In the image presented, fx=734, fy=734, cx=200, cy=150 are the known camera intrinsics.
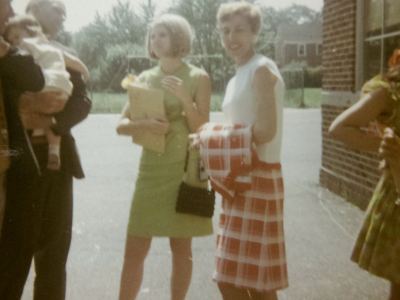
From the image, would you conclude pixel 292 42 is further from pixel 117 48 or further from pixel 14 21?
pixel 14 21

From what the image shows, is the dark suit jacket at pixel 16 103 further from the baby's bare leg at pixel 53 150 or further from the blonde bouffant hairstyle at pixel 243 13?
the blonde bouffant hairstyle at pixel 243 13

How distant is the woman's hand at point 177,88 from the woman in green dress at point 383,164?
1.10 meters

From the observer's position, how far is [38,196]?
3.37 metres

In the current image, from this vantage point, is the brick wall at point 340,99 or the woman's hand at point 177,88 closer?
the woman's hand at point 177,88

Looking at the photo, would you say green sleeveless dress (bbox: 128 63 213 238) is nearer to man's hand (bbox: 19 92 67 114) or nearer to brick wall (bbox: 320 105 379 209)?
man's hand (bbox: 19 92 67 114)

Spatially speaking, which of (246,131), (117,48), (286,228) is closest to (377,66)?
(286,228)

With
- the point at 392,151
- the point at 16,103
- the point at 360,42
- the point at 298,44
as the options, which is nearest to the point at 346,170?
the point at 360,42

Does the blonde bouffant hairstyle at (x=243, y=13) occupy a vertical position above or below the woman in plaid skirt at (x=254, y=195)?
above

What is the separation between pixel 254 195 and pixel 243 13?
86cm

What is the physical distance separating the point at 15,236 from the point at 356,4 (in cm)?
626

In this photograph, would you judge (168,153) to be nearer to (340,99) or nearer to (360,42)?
(360,42)

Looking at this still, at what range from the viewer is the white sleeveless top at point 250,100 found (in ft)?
11.1

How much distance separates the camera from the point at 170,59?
4.09 metres

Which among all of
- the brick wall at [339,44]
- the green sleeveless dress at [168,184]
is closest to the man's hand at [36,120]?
the green sleeveless dress at [168,184]
